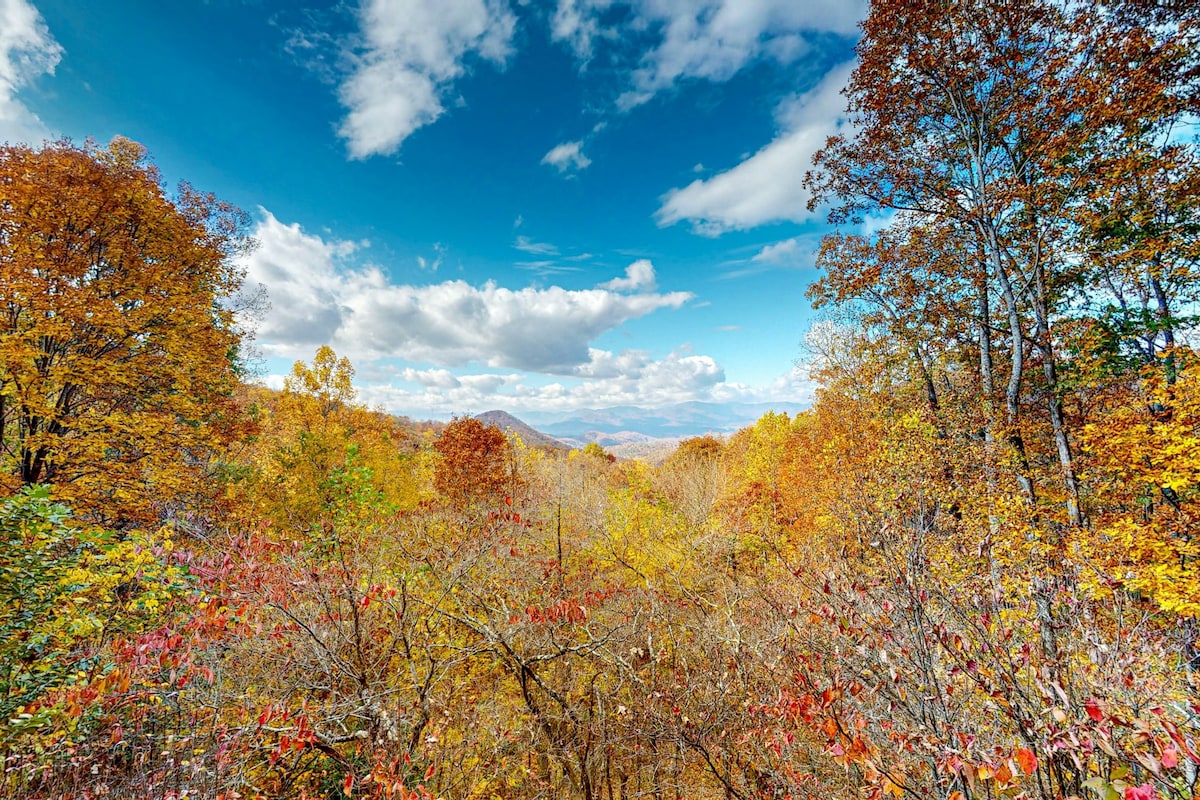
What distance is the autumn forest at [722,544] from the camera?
13.3 ft

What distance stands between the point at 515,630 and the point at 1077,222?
15755mm

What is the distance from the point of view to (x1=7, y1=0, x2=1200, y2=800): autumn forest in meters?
4.05

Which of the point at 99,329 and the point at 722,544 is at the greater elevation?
the point at 99,329

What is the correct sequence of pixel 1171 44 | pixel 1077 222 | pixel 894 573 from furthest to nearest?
pixel 1077 222, pixel 1171 44, pixel 894 573

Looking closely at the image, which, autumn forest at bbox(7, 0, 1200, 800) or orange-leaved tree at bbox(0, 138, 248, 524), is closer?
autumn forest at bbox(7, 0, 1200, 800)

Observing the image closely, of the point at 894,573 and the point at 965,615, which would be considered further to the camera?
the point at 894,573

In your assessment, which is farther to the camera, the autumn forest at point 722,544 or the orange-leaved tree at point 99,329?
the orange-leaved tree at point 99,329

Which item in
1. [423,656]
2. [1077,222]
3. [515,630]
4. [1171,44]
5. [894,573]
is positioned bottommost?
[423,656]

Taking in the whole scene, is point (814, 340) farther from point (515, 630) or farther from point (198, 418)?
point (198, 418)

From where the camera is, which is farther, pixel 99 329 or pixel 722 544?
pixel 722 544

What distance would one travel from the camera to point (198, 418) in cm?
1467

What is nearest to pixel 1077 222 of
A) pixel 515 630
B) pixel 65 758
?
pixel 515 630

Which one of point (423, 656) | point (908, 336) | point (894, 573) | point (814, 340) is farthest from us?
point (814, 340)

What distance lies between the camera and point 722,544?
14.4 m
